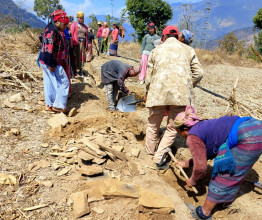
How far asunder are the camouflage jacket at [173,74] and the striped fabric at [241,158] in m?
0.94

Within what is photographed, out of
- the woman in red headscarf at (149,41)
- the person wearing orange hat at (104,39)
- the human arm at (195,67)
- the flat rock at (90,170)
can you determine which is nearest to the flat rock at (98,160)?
the flat rock at (90,170)

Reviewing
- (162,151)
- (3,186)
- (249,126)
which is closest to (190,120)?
(249,126)

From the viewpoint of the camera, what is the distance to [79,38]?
6125 mm

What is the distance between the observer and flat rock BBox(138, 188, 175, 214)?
2.05 metres

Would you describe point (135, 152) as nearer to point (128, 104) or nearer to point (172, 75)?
point (172, 75)

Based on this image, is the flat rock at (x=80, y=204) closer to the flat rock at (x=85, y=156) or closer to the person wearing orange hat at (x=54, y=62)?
the flat rock at (x=85, y=156)

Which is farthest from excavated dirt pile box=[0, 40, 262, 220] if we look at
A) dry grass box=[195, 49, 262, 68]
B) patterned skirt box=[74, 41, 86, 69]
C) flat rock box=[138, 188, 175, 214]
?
dry grass box=[195, 49, 262, 68]

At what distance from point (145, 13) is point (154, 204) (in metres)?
20.3

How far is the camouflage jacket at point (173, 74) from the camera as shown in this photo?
269 cm

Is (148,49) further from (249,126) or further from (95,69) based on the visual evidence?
(249,126)

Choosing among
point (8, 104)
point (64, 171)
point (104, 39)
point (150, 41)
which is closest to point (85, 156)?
point (64, 171)

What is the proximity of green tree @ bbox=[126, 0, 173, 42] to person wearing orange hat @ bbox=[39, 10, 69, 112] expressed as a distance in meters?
16.9

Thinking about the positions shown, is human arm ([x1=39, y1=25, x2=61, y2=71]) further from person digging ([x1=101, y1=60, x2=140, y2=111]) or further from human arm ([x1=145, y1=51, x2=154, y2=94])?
human arm ([x1=145, y1=51, x2=154, y2=94])

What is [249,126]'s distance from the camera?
73.0 inches
